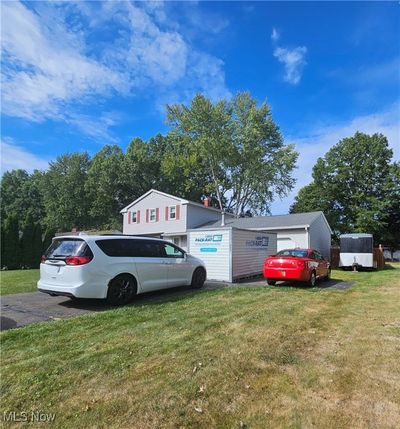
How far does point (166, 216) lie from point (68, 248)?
22.1m

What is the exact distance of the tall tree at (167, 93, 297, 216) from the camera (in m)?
37.5

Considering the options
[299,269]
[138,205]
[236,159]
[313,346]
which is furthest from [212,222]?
[313,346]

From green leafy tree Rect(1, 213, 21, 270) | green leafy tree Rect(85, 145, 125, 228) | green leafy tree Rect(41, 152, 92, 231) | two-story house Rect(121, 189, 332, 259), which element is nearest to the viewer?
two-story house Rect(121, 189, 332, 259)

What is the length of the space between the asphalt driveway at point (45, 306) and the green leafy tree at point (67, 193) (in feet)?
136

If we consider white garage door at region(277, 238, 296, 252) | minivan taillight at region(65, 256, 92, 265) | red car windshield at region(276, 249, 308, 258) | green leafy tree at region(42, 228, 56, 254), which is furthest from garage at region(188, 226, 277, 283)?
green leafy tree at region(42, 228, 56, 254)

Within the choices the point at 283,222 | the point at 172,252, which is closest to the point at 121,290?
the point at 172,252

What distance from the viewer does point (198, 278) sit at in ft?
36.2

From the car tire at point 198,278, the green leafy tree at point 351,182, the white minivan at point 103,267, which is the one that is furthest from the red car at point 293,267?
the green leafy tree at point 351,182

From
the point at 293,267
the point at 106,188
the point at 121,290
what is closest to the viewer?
the point at 121,290

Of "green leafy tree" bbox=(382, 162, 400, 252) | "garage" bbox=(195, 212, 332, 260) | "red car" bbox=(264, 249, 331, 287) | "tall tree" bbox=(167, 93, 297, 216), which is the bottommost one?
"red car" bbox=(264, 249, 331, 287)

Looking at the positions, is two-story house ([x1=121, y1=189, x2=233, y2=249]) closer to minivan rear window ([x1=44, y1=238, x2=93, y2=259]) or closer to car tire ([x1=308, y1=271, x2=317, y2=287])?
car tire ([x1=308, y1=271, x2=317, y2=287])

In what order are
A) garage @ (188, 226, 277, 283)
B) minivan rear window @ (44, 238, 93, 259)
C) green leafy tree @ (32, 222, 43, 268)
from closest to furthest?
minivan rear window @ (44, 238, 93, 259) → garage @ (188, 226, 277, 283) → green leafy tree @ (32, 222, 43, 268)

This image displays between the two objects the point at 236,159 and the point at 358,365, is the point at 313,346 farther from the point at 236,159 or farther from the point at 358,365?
the point at 236,159

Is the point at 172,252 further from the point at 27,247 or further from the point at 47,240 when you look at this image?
the point at 47,240
